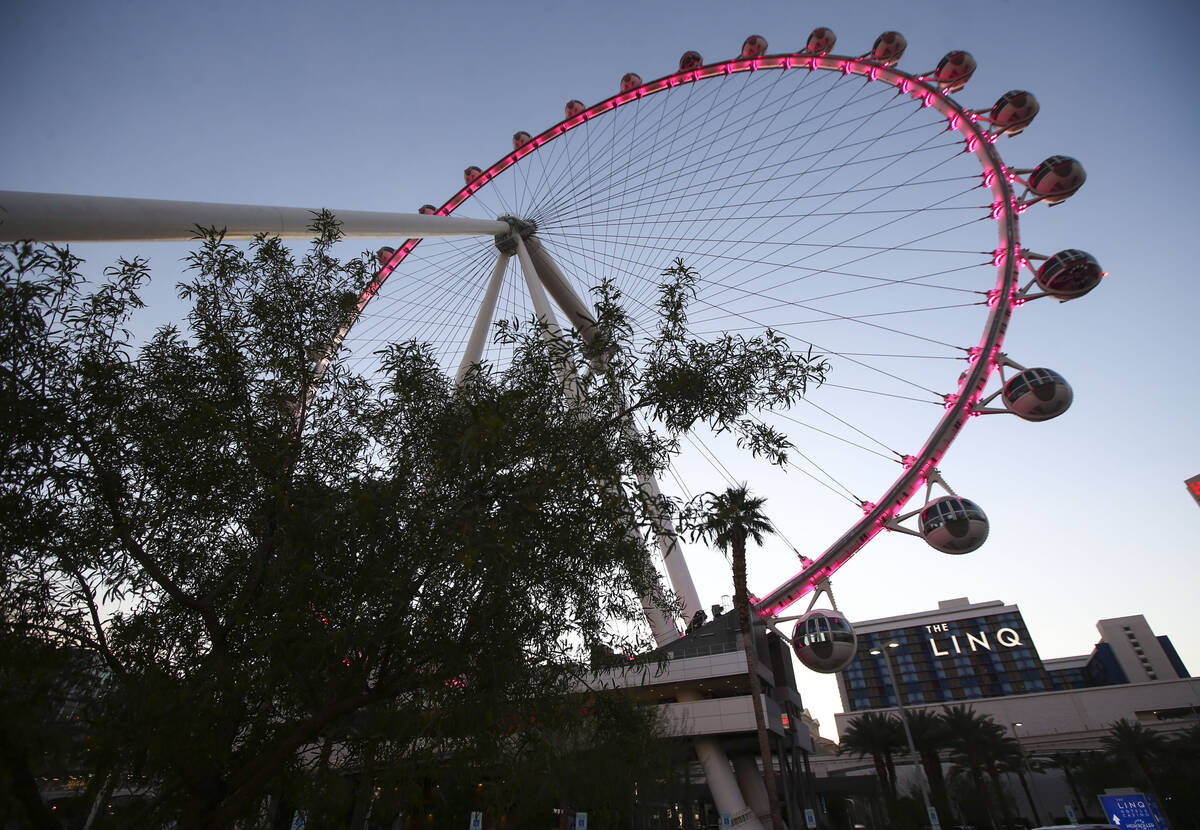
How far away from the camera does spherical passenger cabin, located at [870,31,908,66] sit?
81.1 feet

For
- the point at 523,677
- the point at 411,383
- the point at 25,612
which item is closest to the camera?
the point at 25,612

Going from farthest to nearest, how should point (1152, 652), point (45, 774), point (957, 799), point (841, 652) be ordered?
point (1152, 652), point (957, 799), point (841, 652), point (45, 774)

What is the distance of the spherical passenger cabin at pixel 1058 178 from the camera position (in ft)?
73.4

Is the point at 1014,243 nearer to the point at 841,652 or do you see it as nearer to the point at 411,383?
the point at 841,652

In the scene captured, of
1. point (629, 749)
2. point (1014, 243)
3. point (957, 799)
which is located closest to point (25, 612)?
Answer: point (629, 749)

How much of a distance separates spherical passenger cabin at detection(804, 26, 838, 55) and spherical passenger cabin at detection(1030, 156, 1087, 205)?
934cm

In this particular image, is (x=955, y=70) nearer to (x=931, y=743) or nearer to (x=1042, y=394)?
(x=1042, y=394)

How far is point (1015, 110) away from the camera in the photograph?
23375 millimetres

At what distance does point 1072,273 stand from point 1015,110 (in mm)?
6436

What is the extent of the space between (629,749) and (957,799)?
44.1m

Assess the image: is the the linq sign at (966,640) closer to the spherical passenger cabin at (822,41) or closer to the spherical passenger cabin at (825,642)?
the spherical passenger cabin at (825,642)

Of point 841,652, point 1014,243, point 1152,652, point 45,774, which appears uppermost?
point 1152,652

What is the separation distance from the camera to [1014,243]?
23562 mm

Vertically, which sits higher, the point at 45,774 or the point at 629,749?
the point at 629,749
